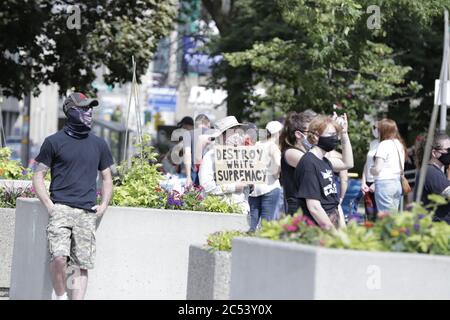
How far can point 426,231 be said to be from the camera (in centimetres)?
630

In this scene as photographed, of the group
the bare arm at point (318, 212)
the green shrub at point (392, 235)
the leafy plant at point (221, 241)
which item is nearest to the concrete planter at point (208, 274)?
the leafy plant at point (221, 241)

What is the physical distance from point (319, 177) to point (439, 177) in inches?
69.4

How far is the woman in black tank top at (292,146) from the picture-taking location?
9211mm

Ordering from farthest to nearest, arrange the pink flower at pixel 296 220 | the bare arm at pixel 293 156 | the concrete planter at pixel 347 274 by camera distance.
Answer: the bare arm at pixel 293 156 < the pink flower at pixel 296 220 < the concrete planter at pixel 347 274

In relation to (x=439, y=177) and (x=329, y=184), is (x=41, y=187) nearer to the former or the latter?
(x=329, y=184)

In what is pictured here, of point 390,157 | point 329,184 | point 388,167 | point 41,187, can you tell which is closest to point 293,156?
point 329,184

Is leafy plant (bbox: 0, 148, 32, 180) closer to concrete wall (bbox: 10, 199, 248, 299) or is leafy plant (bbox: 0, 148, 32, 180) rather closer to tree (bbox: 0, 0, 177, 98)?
concrete wall (bbox: 10, 199, 248, 299)

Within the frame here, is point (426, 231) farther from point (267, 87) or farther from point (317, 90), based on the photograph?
point (267, 87)

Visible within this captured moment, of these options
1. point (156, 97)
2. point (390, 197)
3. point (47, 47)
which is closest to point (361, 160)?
point (47, 47)

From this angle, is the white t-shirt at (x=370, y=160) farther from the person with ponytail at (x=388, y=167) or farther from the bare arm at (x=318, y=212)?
the bare arm at (x=318, y=212)

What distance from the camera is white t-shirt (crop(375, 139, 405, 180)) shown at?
13023mm

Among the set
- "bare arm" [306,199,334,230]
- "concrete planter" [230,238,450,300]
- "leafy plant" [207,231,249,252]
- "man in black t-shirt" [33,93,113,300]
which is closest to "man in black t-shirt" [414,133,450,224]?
"bare arm" [306,199,334,230]

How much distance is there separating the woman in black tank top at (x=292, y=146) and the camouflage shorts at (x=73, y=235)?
4.87ft

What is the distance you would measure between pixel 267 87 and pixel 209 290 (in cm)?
1818
